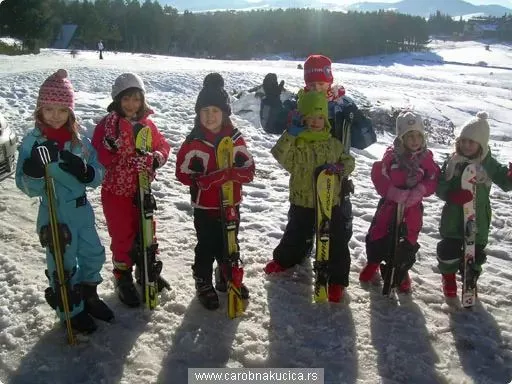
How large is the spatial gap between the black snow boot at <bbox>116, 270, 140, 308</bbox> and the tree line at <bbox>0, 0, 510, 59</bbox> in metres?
68.4

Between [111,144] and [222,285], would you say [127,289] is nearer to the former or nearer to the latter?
[222,285]

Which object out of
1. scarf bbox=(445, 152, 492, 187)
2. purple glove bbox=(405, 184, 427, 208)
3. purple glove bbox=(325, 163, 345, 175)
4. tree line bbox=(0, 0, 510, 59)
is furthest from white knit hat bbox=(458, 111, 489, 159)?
tree line bbox=(0, 0, 510, 59)

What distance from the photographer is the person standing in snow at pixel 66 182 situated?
3.54 meters

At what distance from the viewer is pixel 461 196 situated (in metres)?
4.27

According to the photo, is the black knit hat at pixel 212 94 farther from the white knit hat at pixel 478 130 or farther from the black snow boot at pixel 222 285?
the white knit hat at pixel 478 130

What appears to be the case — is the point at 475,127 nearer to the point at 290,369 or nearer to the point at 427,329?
the point at 427,329

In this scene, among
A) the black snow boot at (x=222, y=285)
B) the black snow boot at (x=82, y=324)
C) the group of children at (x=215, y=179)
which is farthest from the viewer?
the black snow boot at (x=222, y=285)

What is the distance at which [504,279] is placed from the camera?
16.4ft

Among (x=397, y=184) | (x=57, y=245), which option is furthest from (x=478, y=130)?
(x=57, y=245)

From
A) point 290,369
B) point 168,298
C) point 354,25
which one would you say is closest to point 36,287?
point 168,298

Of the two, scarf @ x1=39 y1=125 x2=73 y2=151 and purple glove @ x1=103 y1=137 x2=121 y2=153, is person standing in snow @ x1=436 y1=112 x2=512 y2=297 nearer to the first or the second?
purple glove @ x1=103 y1=137 x2=121 y2=153

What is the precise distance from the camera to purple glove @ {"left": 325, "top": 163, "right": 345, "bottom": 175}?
4156 millimetres

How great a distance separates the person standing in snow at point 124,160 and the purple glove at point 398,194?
2.11 metres

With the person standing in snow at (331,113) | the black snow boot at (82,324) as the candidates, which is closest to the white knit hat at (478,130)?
the person standing in snow at (331,113)
